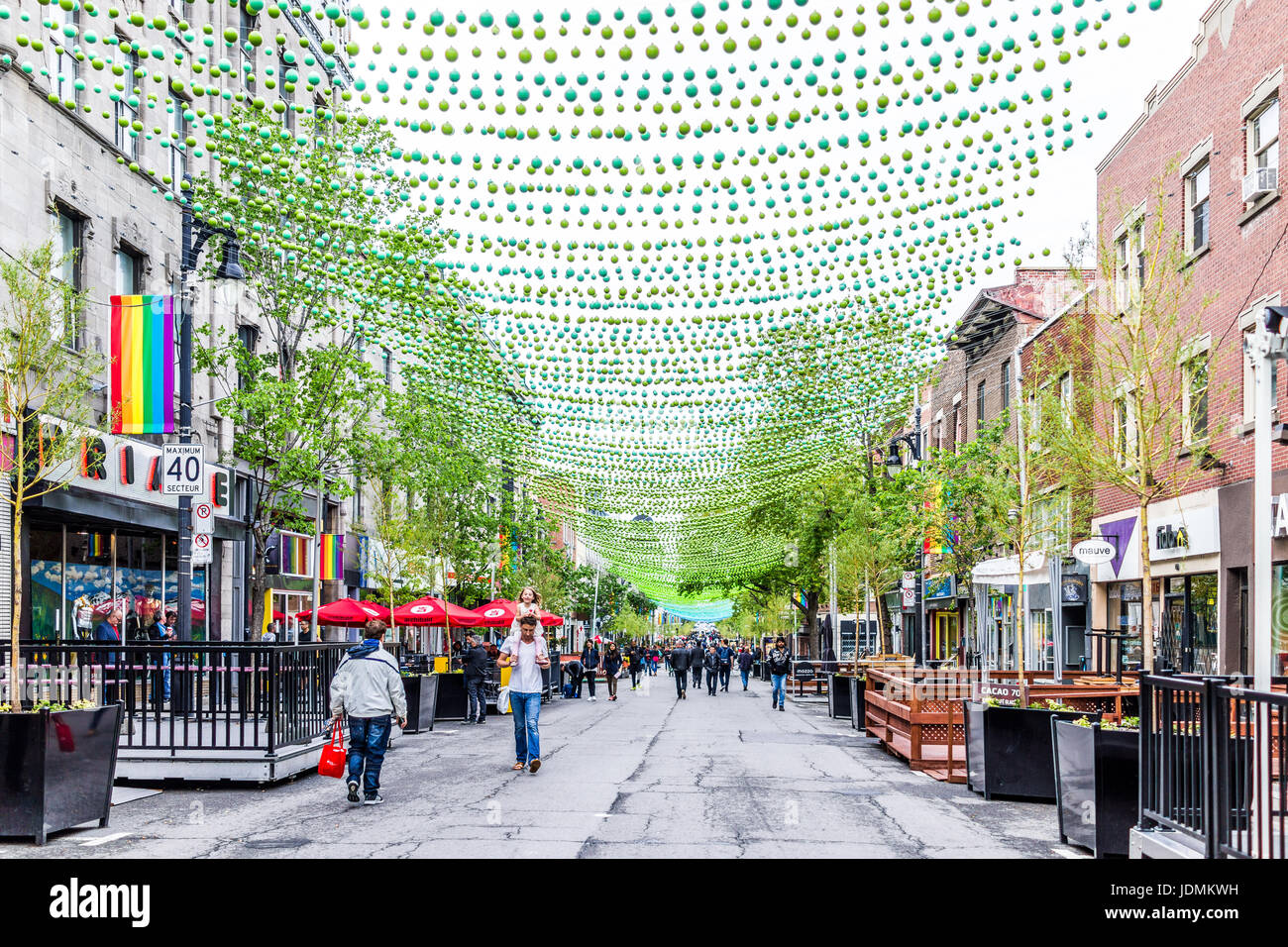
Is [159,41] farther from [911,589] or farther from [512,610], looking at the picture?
[911,589]

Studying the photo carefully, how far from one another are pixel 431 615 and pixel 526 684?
459 inches

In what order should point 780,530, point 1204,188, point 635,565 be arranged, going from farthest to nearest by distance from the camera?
point 635,565, point 780,530, point 1204,188

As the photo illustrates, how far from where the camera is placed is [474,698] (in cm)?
2408

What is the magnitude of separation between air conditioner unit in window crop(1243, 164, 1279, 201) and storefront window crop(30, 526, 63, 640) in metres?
20.6

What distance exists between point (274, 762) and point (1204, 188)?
18374mm

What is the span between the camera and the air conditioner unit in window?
19.8 meters

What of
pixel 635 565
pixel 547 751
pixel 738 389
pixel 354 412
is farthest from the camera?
pixel 635 565

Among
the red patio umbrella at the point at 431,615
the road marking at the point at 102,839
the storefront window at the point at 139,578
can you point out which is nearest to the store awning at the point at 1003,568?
the red patio umbrella at the point at 431,615

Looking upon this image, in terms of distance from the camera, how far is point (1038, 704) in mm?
13383

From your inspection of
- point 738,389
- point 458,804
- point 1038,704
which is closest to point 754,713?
point 738,389

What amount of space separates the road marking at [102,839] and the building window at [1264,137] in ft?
60.4

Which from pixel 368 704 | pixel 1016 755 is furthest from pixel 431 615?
pixel 1016 755

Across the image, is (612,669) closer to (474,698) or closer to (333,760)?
(474,698)

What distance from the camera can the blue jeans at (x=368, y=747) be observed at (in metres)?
12.1
